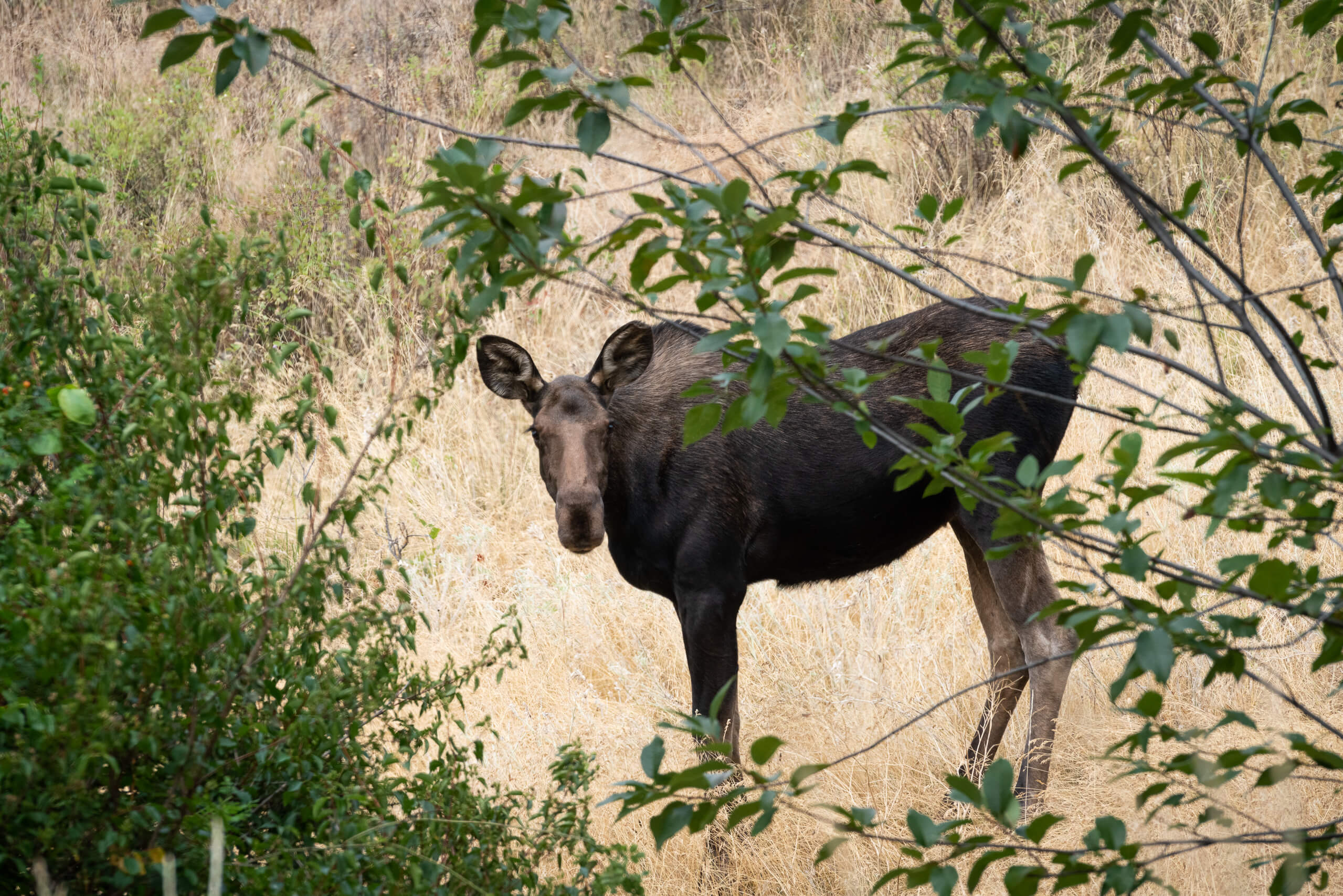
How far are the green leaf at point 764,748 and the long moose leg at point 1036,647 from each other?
126 inches

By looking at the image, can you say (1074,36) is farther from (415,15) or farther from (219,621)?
(219,621)

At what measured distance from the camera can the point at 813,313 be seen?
9.15m

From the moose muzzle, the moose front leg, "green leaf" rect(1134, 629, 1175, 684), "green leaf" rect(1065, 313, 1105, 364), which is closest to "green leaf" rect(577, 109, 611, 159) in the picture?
"green leaf" rect(1065, 313, 1105, 364)

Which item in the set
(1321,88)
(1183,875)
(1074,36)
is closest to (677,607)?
(1183,875)

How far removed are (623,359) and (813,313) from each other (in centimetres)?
435

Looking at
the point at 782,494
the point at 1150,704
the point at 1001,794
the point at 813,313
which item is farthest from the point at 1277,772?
the point at 813,313

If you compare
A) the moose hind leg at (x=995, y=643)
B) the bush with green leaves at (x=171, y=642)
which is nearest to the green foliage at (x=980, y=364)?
the bush with green leaves at (x=171, y=642)

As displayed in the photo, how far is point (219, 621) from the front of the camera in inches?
92.7

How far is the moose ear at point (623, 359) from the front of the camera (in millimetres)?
4949

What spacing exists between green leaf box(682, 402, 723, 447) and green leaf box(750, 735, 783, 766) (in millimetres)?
502

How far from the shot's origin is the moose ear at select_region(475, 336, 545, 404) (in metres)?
4.98

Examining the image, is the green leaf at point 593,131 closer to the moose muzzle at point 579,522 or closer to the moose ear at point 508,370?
the moose muzzle at point 579,522

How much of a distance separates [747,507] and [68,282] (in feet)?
10.2

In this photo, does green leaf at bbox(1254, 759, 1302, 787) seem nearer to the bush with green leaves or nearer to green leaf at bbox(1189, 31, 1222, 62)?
green leaf at bbox(1189, 31, 1222, 62)
